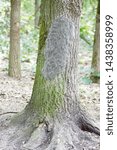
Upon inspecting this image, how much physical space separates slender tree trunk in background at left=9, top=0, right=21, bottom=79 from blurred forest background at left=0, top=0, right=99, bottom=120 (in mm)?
281

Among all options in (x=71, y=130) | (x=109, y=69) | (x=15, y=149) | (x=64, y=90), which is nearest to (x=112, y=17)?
(x=109, y=69)

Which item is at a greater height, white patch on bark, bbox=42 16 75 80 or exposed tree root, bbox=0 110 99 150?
white patch on bark, bbox=42 16 75 80

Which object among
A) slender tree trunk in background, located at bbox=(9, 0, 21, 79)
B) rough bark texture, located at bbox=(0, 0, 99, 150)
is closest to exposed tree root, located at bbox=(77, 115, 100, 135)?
rough bark texture, located at bbox=(0, 0, 99, 150)

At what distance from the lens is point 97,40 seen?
995 cm

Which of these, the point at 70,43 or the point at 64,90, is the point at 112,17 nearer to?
the point at 70,43

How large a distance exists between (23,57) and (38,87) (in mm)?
9018

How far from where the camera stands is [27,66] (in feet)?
41.5

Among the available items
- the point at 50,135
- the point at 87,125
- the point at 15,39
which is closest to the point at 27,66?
the point at 15,39

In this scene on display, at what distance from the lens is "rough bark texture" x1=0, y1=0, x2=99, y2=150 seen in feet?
16.5

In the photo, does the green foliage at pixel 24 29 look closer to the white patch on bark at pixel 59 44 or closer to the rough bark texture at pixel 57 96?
the rough bark texture at pixel 57 96

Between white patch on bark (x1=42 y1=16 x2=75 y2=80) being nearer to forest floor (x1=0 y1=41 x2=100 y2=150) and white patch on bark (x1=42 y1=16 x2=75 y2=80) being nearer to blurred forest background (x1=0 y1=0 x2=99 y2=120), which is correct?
forest floor (x1=0 y1=41 x2=100 y2=150)

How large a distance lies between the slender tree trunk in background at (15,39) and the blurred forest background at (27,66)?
0.92 feet

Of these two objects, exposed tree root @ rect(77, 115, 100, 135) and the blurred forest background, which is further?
the blurred forest background

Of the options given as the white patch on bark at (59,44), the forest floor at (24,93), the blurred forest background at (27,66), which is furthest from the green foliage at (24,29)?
the white patch on bark at (59,44)
